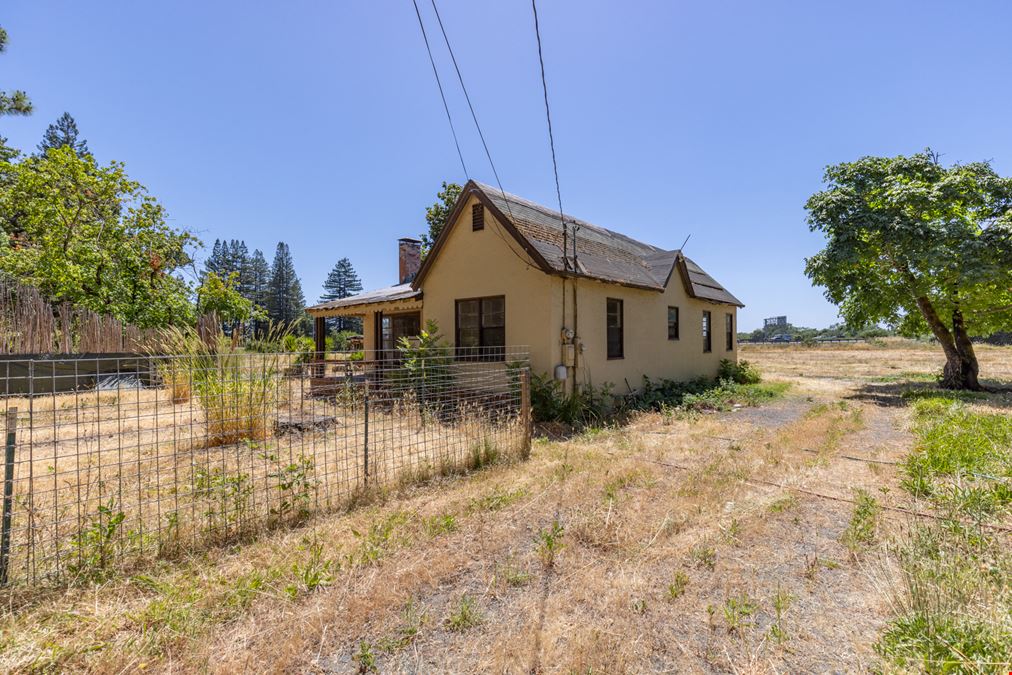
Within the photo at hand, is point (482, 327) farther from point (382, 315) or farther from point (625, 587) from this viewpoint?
point (625, 587)

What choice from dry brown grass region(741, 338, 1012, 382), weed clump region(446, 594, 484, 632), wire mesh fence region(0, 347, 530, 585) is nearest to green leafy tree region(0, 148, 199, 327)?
wire mesh fence region(0, 347, 530, 585)

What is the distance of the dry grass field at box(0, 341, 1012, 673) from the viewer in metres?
2.10

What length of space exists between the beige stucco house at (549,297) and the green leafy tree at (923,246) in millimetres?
4081

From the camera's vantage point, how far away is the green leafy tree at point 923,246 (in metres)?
10.3

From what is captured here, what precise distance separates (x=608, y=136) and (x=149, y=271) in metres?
20.4

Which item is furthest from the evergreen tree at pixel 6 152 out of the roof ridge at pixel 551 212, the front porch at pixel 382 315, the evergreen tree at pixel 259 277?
the evergreen tree at pixel 259 277

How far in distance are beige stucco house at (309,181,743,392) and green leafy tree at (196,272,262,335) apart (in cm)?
1062

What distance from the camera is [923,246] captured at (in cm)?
1064

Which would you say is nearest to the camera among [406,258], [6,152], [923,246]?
[923,246]

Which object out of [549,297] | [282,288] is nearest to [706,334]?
[549,297]

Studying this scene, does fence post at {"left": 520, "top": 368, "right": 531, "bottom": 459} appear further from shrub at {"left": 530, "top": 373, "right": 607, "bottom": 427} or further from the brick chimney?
the brick chimney

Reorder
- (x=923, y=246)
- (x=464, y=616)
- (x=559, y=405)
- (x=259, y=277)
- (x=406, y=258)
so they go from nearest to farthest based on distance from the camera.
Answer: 1. (x=464, y=616)
2. (x=559, y=405)
3. (x=923, y=246)
4. (x=406, y=258)
5. (x=259, y=277)

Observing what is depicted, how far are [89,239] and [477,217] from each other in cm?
1774

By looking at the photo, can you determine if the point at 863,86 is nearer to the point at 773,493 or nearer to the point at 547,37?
the point at 547,37
